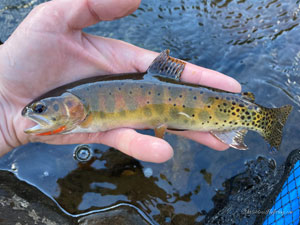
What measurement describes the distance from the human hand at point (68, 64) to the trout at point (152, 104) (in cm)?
23

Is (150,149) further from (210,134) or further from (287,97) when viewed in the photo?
(287,97)

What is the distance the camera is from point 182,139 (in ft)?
13.9

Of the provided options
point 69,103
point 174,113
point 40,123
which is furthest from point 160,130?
point 40,123

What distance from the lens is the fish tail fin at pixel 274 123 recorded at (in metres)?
3.23

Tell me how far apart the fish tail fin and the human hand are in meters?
0.50

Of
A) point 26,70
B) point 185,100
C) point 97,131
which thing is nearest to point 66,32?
point 26,70

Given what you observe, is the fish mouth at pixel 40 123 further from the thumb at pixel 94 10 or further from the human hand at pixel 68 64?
the thumb at pixel 94 10

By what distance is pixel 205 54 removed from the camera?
17.3 ft

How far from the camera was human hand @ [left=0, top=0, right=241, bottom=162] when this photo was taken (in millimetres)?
2789

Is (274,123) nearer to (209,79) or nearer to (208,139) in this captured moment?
(208,139)

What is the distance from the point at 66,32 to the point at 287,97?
11.9 feet

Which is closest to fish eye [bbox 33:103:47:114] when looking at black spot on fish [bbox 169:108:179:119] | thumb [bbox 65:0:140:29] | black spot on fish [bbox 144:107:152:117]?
thumb [bbox 65:0:140:29]

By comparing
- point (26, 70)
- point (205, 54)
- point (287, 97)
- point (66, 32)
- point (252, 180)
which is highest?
point (66, 32)

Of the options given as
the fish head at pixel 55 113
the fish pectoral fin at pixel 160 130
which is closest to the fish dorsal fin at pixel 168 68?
Answer: the fish pectoral fin at pixel 160 130
